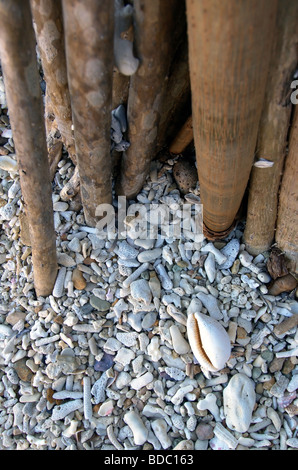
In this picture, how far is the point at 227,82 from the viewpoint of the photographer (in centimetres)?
89

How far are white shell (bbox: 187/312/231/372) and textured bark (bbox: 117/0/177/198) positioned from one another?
45cm

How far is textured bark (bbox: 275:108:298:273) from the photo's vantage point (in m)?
1.12

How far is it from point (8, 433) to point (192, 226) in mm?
784

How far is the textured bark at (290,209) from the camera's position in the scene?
1.12 m

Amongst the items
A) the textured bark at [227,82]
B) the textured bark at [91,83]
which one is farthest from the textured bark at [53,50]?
the textured bark at [227,82]

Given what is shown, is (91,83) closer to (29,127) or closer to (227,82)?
(29,127)

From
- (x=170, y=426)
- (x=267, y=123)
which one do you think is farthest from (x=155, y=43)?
(x=170, y=426)

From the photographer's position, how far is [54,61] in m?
1.10

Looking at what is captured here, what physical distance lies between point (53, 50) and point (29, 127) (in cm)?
21

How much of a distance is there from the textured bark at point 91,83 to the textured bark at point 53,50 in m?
0.12

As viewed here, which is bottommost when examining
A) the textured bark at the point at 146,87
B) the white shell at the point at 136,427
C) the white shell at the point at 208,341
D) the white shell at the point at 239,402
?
the white shell at the point at 136,427

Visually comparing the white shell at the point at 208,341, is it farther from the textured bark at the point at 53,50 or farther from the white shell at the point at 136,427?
the textured bark at the point at 53,50

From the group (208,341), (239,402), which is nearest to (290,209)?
(208,341)

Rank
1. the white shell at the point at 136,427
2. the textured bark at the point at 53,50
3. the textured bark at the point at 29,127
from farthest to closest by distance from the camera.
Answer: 1. the white shell at the point at 136,427
2. the textured bark at the point at 53,50
3. the textured bark at the point at 29,127
